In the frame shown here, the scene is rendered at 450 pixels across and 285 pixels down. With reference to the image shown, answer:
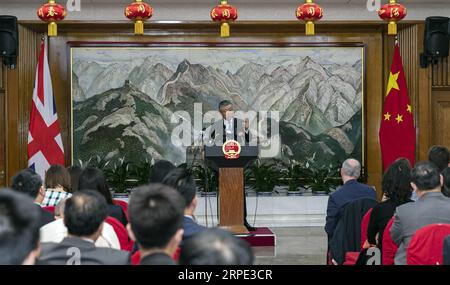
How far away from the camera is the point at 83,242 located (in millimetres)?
2596

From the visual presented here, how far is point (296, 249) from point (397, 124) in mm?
2583

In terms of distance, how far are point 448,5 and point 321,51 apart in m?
2.05

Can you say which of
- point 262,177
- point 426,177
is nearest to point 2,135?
point 262,177

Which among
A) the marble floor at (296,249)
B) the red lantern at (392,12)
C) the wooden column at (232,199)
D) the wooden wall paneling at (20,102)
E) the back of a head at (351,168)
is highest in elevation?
the red lantern at (392,12)

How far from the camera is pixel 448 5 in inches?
394

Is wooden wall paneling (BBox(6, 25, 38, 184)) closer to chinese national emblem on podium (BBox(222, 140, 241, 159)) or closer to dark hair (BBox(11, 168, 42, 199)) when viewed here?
chinese national emblem on podium (BBox(222, 140, 241, 159))

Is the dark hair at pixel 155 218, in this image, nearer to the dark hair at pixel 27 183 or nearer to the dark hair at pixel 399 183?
the dark hair at pixel 27 183

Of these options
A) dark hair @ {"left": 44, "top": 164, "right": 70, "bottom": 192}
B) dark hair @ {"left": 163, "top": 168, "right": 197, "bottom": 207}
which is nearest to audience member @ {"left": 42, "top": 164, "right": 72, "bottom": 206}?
dark hair @ {"left": 44, "top": 164, "right": 70, "bottom": 192}

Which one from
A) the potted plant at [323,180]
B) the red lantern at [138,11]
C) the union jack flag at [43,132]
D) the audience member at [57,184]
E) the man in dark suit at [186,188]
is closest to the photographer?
the man in dark suit at [186,188]

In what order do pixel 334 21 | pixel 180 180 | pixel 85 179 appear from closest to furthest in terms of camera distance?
pixel 180 180 → pixel 85 179 → pixel 334 21

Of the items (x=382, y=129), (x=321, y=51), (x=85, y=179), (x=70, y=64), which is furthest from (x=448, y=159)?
(x=70, y=64)

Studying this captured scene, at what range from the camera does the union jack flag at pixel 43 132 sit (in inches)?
321

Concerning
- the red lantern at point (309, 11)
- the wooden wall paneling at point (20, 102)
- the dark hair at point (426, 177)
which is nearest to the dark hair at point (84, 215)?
the dark hair at point (426, 177)
